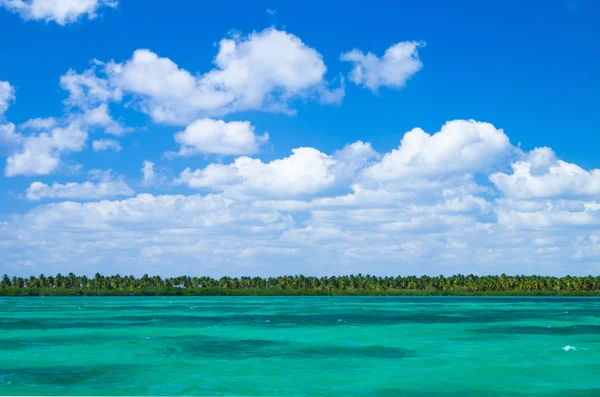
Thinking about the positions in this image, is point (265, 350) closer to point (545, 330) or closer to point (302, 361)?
point (302, 361)

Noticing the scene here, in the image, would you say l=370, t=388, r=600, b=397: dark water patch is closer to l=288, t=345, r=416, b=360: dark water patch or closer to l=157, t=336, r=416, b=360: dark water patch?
l=288, t=345, r=416, b=360: dark water patch

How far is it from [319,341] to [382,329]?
739 inches

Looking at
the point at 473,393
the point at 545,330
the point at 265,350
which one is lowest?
the point at 473,393

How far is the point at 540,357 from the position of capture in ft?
191

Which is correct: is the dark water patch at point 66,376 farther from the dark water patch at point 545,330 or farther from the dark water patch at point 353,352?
the dark water patch at point 545,330

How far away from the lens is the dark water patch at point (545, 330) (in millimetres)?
82812

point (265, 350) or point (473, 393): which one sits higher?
point (265, 350)

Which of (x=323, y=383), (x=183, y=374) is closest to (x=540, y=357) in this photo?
(x=323, y=383)

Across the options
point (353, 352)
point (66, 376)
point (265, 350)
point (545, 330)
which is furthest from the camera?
point (545, 330)

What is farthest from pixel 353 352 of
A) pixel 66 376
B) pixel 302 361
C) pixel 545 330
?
pixel 545 330

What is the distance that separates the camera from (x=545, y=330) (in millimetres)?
87438

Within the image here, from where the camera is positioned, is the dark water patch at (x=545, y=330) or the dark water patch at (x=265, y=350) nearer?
the dark water patch at (x=265, y=350)

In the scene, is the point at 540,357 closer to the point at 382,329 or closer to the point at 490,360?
the point at 490,360

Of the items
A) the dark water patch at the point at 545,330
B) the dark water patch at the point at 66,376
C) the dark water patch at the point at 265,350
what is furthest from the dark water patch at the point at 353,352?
the dark water patch at the point at 545,330
